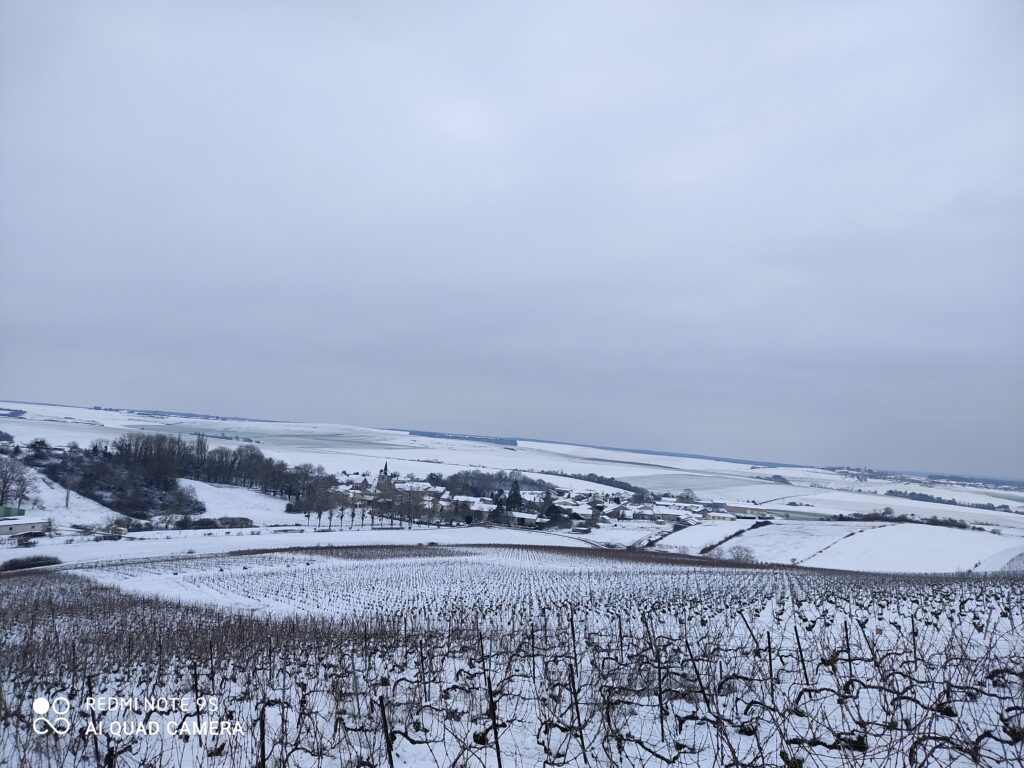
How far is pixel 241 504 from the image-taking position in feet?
260

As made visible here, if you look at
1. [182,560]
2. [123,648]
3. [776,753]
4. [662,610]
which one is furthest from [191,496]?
[776,753]

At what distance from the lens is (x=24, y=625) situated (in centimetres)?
1552

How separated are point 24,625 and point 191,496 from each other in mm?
70079

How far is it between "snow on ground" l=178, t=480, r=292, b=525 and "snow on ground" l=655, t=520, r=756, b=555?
50.7 m

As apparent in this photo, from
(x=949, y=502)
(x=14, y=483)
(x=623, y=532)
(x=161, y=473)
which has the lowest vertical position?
(x=623, y=532)

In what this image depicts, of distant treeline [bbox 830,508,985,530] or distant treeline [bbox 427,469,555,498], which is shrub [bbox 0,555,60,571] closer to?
distant treeline [bbox 427,469,555,498]

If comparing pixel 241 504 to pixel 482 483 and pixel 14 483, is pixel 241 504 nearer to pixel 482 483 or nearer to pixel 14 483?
pixel 14 483

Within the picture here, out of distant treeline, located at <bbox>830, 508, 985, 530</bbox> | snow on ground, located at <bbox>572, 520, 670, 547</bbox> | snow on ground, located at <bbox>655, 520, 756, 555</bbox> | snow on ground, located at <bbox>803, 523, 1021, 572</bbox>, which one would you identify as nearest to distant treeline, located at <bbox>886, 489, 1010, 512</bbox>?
distant treeline, located at <bbox>830, 508, 985, 530</bbox>

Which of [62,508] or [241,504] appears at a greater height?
[62,508]

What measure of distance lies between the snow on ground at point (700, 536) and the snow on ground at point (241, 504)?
5071 centimetres

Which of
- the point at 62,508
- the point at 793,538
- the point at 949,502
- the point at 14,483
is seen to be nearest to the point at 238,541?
the point at 62,508

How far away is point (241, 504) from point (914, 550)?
279ft

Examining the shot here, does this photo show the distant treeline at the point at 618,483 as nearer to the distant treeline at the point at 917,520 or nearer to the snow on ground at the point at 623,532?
the snow on ground at the point at 623,532

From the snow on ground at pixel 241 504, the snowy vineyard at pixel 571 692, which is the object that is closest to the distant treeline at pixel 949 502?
the snowy vineyard at pixel 571 692
